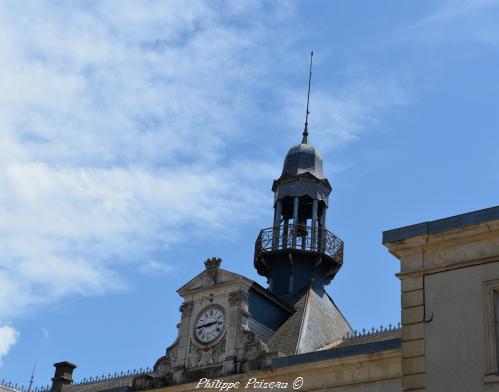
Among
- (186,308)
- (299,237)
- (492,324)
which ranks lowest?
(492,324)

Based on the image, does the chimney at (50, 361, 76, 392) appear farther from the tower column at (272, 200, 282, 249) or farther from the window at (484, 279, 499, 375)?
the window at (484, 279, 499, 375)

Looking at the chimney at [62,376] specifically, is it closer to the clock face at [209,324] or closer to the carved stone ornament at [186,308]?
the carved stone ornament at [186,308]

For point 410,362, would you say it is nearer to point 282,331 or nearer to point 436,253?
point 436,253

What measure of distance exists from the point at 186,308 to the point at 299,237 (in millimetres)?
6594

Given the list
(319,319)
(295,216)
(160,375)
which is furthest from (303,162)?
(160,375)

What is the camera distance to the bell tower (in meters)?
33.6

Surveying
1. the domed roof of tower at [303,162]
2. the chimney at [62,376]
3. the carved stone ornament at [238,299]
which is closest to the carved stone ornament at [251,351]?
the carved stone ornament at [238,299]

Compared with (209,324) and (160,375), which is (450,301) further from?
(160,375)

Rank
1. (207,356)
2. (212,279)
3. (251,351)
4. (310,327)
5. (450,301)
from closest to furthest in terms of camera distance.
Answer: (450,301) → (251,351) → (207,356) → (212,279) → (310,327)

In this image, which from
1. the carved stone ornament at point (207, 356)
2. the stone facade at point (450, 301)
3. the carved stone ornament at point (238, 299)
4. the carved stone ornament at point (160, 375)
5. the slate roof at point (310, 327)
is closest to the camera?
the stone facade at point (450, 301)

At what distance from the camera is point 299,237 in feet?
112

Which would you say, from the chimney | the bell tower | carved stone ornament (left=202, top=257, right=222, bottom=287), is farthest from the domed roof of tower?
the chimney

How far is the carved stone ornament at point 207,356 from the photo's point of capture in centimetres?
2758

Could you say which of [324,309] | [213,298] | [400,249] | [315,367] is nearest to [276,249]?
[324,309]
